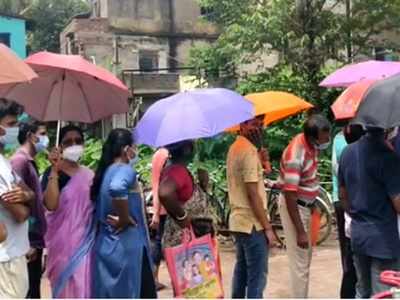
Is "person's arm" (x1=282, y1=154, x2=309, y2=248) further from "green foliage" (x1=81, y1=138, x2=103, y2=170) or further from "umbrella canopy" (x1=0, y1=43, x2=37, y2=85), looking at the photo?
"green foliage" (x1=81, y1=138, x2=103, y2=170)

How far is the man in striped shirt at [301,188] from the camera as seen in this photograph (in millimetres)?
5016

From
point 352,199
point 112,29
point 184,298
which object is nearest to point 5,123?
point 184,298

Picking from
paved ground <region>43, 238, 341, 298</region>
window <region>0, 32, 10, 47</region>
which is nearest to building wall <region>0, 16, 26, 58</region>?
window <region>0, 32, 10, 47</region>

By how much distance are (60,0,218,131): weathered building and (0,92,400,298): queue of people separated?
2090 cm

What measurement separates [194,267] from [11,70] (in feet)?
5.18

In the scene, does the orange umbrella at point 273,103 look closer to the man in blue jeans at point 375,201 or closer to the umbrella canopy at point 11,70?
the man in blue jeans at point 375,201

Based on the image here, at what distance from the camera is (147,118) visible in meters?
4.58

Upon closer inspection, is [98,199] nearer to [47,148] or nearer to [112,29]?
[47,148]

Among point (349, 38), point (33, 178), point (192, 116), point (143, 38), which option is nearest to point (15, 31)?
point (143, 38)

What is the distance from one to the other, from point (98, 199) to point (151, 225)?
7.27ft

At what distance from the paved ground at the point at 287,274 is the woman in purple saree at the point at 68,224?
1934mm

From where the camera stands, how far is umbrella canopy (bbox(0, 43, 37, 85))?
3.94 metres

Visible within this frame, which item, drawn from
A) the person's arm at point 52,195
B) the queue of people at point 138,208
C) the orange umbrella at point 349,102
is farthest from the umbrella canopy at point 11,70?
the orange umbrella at point 349,102

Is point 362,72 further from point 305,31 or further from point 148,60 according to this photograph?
point 148,60
